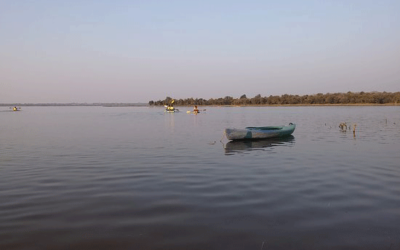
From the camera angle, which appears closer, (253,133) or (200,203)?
(200,203)

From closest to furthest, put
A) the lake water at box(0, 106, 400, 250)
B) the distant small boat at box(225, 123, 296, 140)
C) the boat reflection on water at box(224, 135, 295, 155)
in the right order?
the lake water at box(0, 106, 400, 250) < the boat reflection on water at box(224, 135, 295, 155) < the distant small boat at box(225, 123, 296, 140)

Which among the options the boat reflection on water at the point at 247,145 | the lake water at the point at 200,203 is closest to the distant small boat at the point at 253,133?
the boat reflection on water at the point at 247,145

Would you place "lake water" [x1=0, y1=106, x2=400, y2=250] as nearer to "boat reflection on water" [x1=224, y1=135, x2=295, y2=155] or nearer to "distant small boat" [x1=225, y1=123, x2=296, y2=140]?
"boat reflection on water" [x1=224, y1=135, x2=295, y2=155]

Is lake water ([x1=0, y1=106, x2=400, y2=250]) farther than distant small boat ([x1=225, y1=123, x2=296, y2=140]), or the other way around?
distant small boat ([x1=225, y1=123, x2=296, y2=140])

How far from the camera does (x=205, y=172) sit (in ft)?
54.1

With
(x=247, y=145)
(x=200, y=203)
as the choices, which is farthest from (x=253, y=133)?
(x=200, y=203)

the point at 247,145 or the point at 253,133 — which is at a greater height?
the point at 253,133

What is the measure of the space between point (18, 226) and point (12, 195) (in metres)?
3.73

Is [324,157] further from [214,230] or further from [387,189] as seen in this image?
[214,230]

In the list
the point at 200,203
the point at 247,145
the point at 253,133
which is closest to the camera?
the point at 200,203

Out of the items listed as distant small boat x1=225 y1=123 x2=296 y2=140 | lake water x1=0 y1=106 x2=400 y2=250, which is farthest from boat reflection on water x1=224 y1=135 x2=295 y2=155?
lake water x1=0 y1=106 x2=400 y2=250

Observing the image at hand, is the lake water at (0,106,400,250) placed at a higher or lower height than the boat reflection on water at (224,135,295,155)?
higher

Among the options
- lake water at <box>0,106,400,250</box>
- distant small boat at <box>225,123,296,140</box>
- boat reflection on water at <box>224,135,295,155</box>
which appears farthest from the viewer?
distant small boat at <box>225,123,296,140</box>

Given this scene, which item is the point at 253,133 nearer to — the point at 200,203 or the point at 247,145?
the point at 247,145
